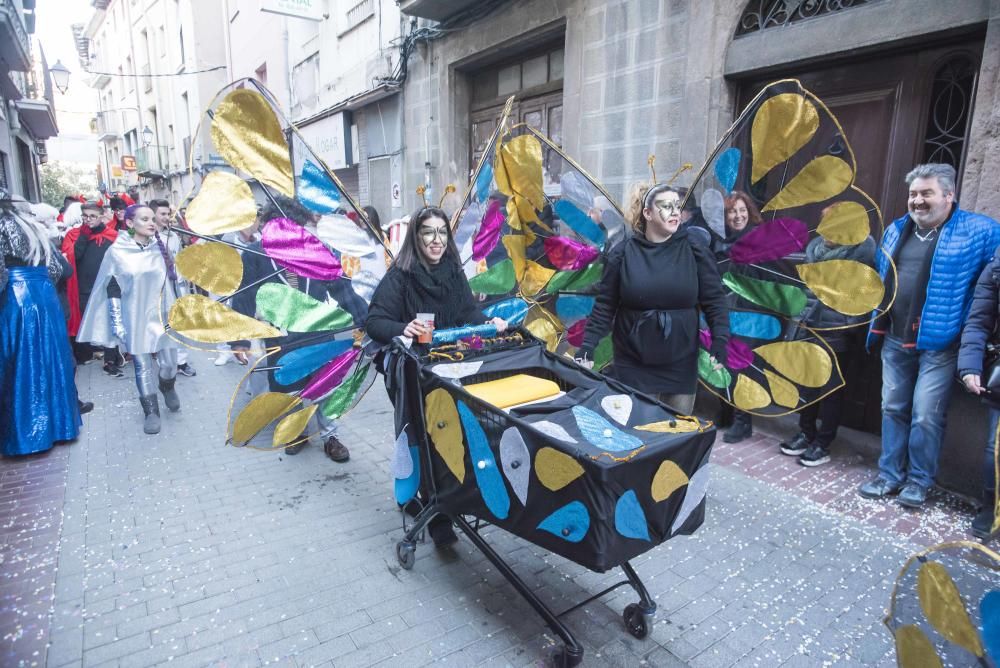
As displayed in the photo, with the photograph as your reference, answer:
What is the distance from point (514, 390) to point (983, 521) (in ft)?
9.31

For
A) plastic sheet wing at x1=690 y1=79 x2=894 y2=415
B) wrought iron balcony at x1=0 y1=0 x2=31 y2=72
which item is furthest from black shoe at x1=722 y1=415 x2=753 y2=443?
wrought iron balcony at x1=0 y1=0 x2=31 y2=72

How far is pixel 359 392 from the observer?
10.5 ft

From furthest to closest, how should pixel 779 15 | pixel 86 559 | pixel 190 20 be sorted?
pixel 190 20 → pixel 779 15 → pixel 86 559

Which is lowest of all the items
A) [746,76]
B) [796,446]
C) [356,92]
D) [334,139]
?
[796,446]

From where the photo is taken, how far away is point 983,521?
326 centimetres

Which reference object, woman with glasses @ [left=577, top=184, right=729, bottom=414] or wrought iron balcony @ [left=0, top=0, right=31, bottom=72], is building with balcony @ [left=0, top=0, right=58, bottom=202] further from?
woman with glasses @ [left=577, top=184, right=729, bottom=414]

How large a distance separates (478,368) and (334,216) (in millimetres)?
992

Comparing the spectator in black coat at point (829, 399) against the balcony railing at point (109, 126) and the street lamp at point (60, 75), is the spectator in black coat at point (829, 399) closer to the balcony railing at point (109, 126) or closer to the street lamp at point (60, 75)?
the street lamp at point (60, 75)

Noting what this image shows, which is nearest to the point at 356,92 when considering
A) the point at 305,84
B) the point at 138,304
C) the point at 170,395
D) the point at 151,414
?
the point at 305,84

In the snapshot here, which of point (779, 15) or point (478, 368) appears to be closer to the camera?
point (478, 368)

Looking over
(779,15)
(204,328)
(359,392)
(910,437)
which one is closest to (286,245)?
(204,328)

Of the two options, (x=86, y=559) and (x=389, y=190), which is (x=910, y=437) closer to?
(x=86, y=559)

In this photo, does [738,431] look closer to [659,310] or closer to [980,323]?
[980,323]

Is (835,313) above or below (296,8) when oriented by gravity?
below
